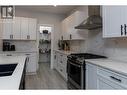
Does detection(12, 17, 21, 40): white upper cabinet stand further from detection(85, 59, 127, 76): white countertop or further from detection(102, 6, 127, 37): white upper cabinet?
detection(85, 59, 127, 76): white countertop

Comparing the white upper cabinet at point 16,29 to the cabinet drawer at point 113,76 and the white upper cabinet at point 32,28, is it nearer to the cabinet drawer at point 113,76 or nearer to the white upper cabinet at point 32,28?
the white upper cabinet at point 32,28

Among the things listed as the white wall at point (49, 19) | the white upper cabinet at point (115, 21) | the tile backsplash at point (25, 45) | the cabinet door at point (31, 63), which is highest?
the white wall at point (49, 19)

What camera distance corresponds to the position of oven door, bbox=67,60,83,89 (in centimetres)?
286


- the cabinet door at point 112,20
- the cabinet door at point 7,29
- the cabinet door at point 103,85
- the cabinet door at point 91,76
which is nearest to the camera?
the cabinet door at point 103,85

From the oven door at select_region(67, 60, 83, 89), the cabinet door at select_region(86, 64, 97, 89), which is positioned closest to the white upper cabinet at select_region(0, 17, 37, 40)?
the oven door at select_region(67, 60, 83, 89)

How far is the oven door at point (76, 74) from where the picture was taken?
9.39 ft

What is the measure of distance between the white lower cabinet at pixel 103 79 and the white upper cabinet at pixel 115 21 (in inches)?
25.6

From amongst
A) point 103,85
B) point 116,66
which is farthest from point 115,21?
point 103,85

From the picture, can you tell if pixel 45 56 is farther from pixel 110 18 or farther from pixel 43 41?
pixel 110 18

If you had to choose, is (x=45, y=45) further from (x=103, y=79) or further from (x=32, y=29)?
(x=103, y=79)

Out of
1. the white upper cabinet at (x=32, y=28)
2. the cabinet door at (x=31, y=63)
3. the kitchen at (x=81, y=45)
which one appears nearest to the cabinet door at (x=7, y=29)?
the kitchen at (x=81, y=45)

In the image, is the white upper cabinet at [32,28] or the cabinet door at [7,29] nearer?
the cabinet door at [7,29]

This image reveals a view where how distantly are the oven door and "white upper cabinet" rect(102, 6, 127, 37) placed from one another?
93 centimetres
